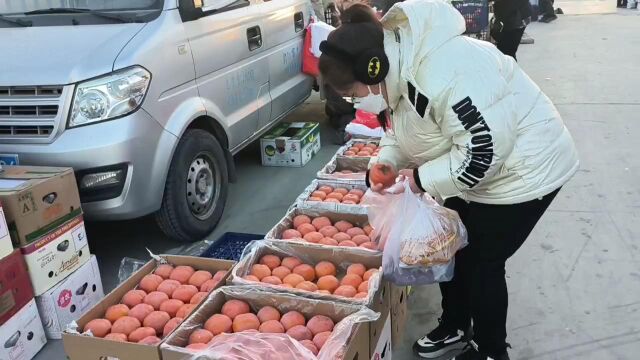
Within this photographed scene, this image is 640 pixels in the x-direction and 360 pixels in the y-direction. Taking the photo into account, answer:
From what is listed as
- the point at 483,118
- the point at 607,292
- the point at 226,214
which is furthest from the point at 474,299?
the point at 226,214

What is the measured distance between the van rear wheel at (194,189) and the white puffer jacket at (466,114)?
6.20ft

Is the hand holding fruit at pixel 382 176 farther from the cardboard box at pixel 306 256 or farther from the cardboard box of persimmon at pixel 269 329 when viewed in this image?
the cardboard box of persimmon at pixel 269 329

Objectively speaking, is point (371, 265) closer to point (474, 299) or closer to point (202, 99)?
point (474, 299)

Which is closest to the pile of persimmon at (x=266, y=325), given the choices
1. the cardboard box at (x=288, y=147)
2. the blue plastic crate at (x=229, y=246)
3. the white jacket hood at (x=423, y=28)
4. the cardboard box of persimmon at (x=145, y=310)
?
the cardboard box of persimmon at (x=145, y=310)

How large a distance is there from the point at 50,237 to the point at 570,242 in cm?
324

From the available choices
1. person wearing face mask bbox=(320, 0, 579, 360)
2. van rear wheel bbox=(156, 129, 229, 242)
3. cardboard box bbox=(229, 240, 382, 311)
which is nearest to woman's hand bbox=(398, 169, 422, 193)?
person wearing face mask bbox=(320, 0, 579, 360)

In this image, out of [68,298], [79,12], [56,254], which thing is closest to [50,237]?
[56,254]

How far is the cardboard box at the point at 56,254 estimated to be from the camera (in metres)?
2.86

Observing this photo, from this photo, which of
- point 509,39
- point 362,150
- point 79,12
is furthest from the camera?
point 509,39

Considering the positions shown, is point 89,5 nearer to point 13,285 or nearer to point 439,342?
point 13,285

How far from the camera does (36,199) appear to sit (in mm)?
2852

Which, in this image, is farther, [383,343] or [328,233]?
[328,233]

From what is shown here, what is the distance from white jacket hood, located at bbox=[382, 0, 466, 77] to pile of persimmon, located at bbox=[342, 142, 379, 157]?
2.17 meters

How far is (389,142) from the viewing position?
258 centimetres
